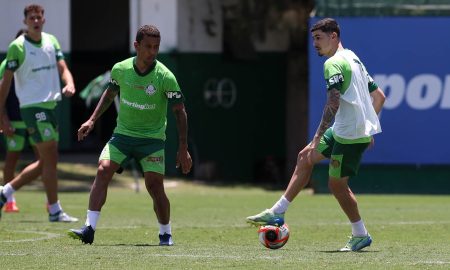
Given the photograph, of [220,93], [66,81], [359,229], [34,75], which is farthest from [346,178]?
[220,93]

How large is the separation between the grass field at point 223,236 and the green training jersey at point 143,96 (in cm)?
116

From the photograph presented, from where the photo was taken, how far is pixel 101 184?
40.3 ft

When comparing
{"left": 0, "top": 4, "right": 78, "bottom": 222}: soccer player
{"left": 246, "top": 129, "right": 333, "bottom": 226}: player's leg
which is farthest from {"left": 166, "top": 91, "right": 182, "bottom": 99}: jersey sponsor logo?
{"left": 0, "top": 4, "right": 78, "bottom": 222}: soccer player

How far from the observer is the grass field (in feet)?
35.4

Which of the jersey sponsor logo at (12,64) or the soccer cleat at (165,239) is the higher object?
the jersey sponsor logo at (12,64)

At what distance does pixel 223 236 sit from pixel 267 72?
60.1 ft

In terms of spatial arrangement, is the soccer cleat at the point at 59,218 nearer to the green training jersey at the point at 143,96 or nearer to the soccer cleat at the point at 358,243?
the green training jersey at the point at 143,96

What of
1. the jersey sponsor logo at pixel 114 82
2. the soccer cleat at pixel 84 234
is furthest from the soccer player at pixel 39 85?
the soccer cleat at pixel 84 234

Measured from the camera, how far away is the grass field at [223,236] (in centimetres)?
1079

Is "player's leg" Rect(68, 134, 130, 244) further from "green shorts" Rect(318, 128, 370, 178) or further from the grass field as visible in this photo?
"green shorts" Rect(318, 128, 370, 178)

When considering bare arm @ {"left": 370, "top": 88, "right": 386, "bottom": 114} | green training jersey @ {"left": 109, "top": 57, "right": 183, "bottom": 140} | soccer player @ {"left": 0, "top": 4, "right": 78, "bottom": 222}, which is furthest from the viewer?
soccer player @ {"left": 0, "top": 4, "right": 78, "bottom": 222}

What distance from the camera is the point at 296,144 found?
103 ft

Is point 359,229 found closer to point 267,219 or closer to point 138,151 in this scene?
point 267,219

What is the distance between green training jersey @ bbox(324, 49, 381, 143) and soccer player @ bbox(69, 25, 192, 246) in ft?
4.92
